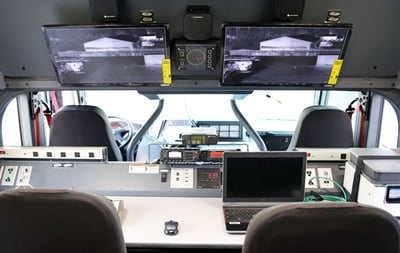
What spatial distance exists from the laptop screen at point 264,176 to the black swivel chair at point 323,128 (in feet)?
2.01

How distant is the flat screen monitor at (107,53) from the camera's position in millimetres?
1846

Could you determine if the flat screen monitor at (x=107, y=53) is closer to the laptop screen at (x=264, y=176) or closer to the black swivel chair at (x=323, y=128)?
the laptop screen at (x=264, y=176)

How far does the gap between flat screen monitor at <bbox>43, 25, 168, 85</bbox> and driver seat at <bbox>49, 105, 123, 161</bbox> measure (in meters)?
0.27

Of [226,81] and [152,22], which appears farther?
[226,81]

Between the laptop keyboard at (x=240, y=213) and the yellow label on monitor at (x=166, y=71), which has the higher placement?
the yellow label on monitor at (x=166, y=71)

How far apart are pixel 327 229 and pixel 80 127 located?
184 centimetres

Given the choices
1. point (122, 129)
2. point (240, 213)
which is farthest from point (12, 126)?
point (240, 213)

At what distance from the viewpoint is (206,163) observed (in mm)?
1928

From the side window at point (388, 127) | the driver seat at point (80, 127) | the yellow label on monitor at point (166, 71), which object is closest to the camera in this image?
the yellow label on monitor at point (166, 71)

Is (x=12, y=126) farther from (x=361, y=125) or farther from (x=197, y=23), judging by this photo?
(x=361, y=125)

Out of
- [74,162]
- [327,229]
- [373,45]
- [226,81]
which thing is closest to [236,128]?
[226,81]

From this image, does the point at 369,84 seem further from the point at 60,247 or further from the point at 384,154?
the point at 60,247

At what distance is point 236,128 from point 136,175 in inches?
62.5

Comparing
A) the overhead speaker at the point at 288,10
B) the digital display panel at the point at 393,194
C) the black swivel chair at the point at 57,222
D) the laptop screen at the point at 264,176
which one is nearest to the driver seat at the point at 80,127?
the laptop screen at the point at 264,176
